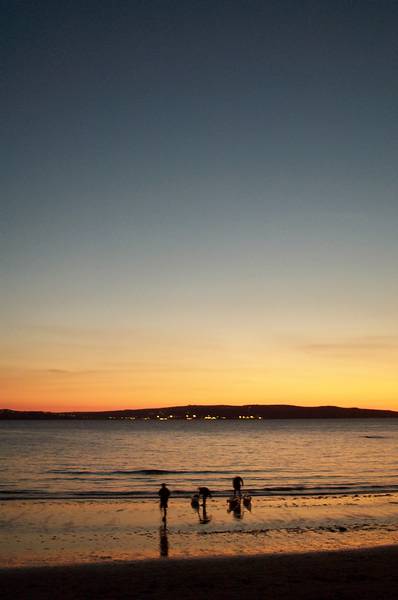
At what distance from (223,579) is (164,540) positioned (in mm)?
6594

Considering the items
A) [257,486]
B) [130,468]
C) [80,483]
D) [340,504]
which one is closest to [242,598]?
[340,504]

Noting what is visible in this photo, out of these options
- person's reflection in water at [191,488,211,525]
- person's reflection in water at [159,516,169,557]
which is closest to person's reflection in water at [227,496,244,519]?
person's reflection in water at [191,488,211,525]

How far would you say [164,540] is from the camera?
70.6 ft

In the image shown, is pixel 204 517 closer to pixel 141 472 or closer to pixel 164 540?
pixel 164 540

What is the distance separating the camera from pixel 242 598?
537 inches

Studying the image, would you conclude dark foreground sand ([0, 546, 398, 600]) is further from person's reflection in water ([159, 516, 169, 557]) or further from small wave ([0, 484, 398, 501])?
small wave ([0, 484, 398, 501])

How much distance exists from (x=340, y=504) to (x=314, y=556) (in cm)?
1399

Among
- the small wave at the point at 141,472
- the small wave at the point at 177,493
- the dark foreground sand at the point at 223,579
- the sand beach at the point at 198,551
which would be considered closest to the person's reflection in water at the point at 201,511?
the sand beach at the point at 198,551

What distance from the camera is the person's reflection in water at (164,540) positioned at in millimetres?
19483

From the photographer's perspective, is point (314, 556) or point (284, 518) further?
point (284, 518)

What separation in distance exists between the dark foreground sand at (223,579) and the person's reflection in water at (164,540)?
5.36 feet

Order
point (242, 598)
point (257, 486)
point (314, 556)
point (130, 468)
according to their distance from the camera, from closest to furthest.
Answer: point (242, 598), point (314, 556), point (257, 486), point (130, 468)

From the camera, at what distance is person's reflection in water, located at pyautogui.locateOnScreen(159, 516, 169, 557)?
767 inches

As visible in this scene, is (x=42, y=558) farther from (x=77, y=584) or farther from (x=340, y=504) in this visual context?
(x=340, y=504)
